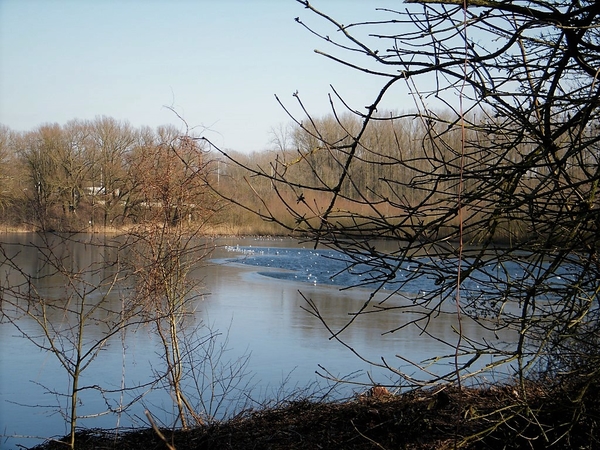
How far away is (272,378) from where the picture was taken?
8.04 m

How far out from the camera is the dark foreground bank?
3.05 meters

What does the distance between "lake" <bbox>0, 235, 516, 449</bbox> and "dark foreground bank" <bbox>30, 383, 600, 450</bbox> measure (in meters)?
0.37

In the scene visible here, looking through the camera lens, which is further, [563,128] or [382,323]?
[382,323]

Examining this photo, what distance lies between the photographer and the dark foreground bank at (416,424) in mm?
3049

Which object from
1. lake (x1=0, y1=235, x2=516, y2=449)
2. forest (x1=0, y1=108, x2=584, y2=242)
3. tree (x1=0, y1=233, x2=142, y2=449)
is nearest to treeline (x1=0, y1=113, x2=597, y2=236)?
forest (x1=0, y1=108, x2=584, y2=242)

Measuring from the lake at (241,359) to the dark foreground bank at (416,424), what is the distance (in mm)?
366

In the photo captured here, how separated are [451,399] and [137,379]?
16.9 ft

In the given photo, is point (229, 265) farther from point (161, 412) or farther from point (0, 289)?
point (0, 289)

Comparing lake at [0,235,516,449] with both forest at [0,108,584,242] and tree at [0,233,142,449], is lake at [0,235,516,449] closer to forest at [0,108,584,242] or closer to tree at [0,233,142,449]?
tree at [0,233,142,449]

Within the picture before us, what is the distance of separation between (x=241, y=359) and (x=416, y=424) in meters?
5.38

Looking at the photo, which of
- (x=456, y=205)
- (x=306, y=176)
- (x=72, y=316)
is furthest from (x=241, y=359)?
(x=456, y=205)

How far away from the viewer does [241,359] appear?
29.0 feet

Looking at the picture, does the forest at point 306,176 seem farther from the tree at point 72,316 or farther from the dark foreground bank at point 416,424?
the dark foreground bank at point 416,424

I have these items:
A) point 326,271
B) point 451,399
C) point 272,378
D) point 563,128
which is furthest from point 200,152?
point 326,271
